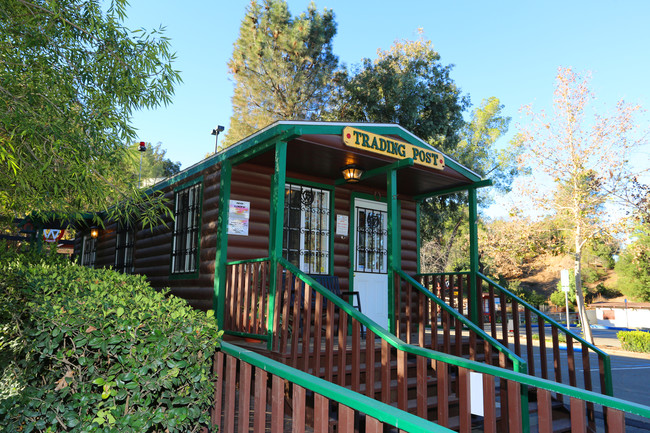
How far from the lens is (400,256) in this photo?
27.5ft

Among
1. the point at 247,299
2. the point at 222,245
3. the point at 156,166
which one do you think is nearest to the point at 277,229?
the point at 247,299

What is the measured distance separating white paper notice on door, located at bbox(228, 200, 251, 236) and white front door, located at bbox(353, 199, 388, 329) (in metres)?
1.99

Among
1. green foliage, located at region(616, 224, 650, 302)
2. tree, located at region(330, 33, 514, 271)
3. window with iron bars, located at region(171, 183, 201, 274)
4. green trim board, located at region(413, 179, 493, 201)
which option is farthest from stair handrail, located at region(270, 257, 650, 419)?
green foliage, located at region(616, 224, 650, 302)

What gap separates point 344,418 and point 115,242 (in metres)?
9.30

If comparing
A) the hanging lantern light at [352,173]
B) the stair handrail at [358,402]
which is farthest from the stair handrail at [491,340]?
the stair handrail at [358,402]

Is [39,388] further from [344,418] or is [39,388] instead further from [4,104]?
[4,104]

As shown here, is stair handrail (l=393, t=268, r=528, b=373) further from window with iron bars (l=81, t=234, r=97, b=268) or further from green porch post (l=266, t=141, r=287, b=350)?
window with iron bars (l=81, t=234, r=97, b=268)

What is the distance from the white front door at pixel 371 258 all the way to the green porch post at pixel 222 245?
2.33 meters

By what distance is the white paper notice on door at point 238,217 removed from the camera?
20.4ft

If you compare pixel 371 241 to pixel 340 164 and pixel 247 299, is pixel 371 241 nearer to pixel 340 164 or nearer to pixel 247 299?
pixel 340 164

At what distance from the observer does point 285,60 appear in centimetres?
2058

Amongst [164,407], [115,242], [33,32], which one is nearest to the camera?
[164,407]

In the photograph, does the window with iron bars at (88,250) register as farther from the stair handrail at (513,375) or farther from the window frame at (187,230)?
the stair handrail at (513,375)

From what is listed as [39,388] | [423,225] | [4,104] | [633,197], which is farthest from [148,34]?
[633,197]
